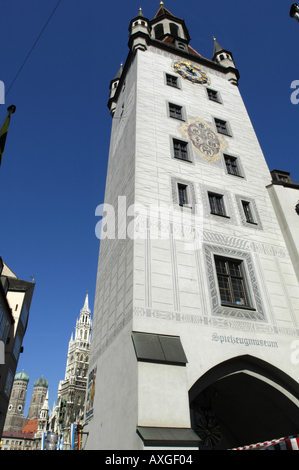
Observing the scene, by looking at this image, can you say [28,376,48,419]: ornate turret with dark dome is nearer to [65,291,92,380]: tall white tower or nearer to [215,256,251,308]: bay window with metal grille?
[65,291,92,380]: tall white tower

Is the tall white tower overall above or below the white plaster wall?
above

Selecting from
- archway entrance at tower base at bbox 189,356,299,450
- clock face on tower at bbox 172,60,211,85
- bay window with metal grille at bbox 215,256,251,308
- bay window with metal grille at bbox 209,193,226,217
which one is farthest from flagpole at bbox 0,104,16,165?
clock face on tower at bbox 172,60,211,85

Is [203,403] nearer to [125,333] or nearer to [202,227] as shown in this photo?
[125,333]

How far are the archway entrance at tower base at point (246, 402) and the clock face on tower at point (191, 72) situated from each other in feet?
58.6

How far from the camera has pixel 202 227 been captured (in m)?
13.4

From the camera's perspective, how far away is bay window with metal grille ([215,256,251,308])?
12156mm

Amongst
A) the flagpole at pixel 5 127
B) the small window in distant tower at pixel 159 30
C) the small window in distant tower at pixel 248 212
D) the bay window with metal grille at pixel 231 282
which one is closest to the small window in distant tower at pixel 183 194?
the bay window with metal grille at pixel 231 282

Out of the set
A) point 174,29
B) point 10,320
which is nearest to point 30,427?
point 10,320

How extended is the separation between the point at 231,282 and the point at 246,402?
4.52 meters

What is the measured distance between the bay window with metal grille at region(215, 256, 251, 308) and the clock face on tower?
45.1 feet

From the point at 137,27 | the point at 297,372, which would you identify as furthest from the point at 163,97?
the point at 297,372

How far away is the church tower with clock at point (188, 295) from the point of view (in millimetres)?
9289

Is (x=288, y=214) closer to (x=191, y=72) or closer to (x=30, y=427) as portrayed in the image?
(x=191, y=72)
